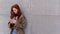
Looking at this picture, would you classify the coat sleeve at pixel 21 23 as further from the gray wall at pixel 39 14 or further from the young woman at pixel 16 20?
the gray wall at pixel 39 14

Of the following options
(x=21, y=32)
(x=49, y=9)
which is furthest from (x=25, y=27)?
(x=49, y=9)

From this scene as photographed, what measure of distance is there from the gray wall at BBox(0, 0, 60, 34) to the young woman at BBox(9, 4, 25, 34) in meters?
0.15

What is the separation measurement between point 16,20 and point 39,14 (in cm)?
47

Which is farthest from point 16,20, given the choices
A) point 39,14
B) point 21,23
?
point 39,14

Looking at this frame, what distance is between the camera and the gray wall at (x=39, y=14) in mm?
3383

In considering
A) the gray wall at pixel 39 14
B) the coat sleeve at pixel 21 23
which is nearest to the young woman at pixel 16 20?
the coat sleeve at pixel 21 23

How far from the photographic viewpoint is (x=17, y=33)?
3.38 m

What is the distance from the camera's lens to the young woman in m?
3.39

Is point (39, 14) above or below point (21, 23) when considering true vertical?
above

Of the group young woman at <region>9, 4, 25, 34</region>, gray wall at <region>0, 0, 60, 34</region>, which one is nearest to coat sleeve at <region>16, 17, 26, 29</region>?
young woman at <region>9, 4, 25, 34</region>

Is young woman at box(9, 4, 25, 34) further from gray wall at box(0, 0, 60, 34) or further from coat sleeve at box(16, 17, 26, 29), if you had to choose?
gray wall at box(0, 0, 60, 34)

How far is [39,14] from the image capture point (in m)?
3.45

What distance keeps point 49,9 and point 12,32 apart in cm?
86

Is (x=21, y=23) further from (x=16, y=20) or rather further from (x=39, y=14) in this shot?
(x=39, y=14)
